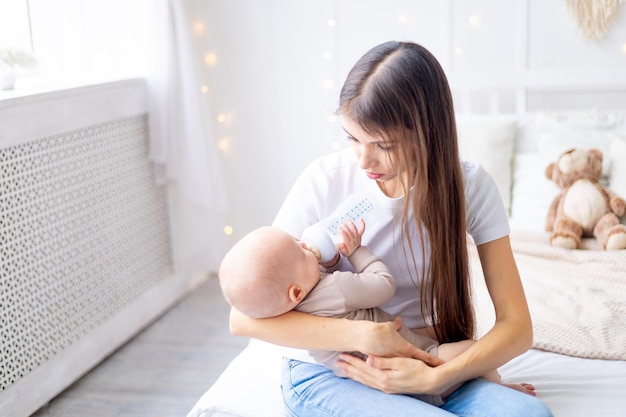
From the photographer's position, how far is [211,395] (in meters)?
1.62

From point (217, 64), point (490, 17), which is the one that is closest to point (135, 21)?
point (217, 64)

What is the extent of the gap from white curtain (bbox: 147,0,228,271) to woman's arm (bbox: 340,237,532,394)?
73.2 inches

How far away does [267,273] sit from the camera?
135 cm

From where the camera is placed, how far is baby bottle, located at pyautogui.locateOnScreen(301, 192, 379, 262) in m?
1.45

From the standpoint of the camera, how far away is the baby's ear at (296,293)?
4.53 feet

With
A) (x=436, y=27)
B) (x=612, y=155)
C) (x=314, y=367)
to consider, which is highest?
(x=436, y=27)

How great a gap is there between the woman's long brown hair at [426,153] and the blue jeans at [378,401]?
19cm

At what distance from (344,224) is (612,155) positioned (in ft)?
5.31

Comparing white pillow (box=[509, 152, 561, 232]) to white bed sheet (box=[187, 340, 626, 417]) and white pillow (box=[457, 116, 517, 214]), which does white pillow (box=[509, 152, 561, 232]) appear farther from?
white bed sheet (box=[187, 340, 626, 417])

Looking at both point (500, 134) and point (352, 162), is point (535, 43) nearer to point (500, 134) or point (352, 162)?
point (500, 134)

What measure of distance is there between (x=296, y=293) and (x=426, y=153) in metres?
0.37

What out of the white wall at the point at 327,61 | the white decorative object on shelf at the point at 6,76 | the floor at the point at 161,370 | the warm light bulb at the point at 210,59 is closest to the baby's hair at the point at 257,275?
the floor at the point at 161,370

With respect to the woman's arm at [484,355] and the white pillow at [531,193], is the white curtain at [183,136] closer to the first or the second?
the white pillow at [531,193]

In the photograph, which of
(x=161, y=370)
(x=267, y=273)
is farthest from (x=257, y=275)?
(x=161, y=370)
